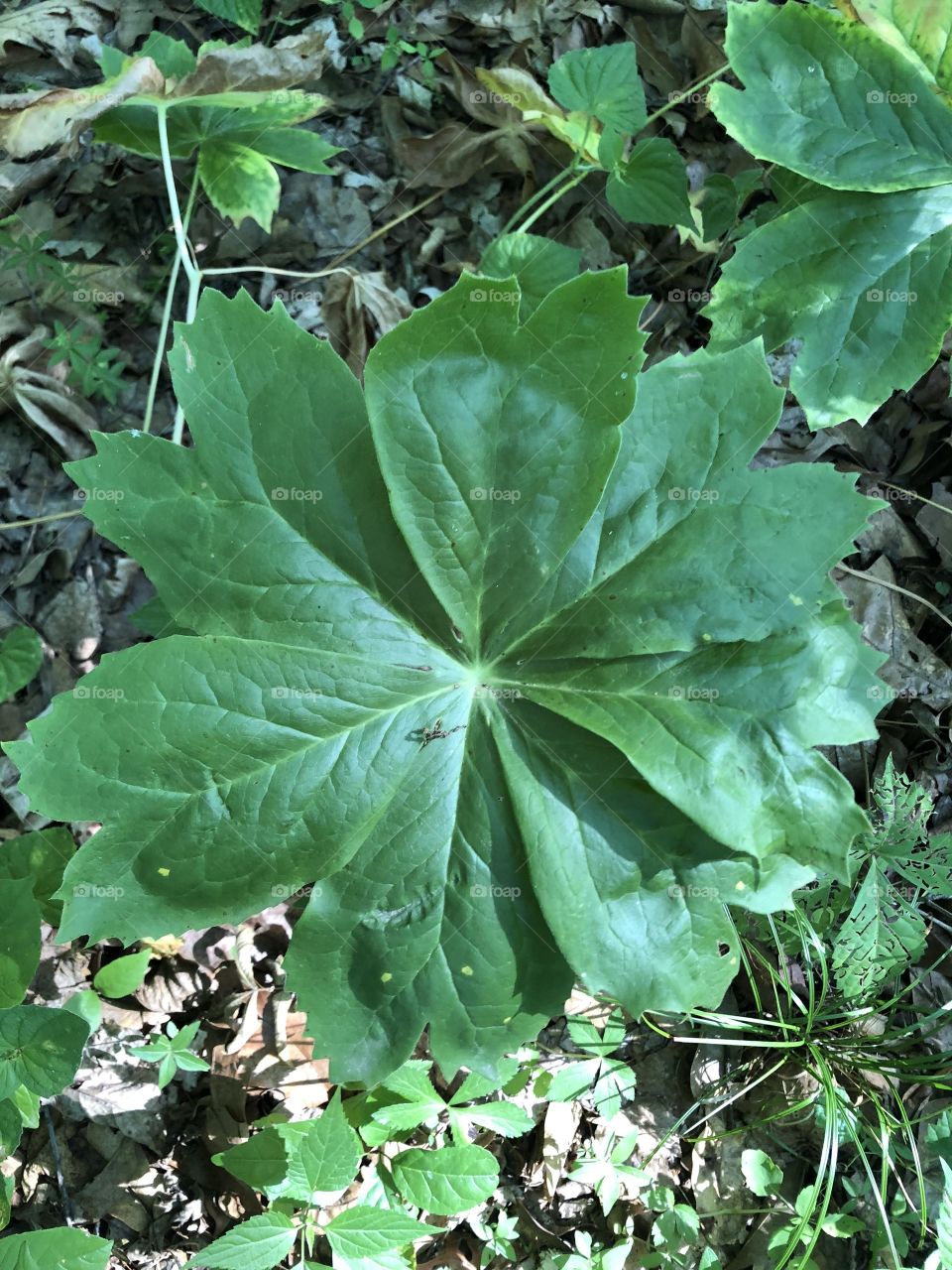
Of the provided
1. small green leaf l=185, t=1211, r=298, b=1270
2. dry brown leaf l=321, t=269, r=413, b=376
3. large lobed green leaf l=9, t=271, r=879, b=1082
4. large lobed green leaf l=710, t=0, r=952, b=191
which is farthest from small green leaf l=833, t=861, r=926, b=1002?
dry brown leaf l=321, t=269, r=413, b=376

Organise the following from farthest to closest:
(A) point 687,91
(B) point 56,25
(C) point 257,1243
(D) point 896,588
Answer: (B) point 56,25
(A) point 687,91
(D) point 896,588
(C) point 257,1243

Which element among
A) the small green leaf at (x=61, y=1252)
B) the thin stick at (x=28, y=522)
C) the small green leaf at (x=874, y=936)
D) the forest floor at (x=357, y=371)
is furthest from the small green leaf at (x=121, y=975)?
the small green leaf at (x=874, y=936)

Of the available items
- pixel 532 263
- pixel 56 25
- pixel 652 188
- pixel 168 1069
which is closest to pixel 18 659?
pixel 168 1069

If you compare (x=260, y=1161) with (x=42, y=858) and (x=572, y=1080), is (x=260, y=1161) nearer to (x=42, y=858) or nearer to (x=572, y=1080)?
(x=572, y=1080)

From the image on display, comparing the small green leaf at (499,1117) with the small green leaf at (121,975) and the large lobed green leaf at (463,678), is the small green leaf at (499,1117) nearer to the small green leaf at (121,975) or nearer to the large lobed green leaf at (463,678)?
the large lobed green leaf at (463,678)

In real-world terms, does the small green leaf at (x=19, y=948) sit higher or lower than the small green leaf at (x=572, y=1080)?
higher

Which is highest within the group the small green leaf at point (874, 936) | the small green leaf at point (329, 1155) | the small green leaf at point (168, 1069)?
the small green leaf at point (874, 936)

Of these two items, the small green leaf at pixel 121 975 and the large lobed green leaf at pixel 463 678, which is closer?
the large lobed green leaf at pixel 463 678

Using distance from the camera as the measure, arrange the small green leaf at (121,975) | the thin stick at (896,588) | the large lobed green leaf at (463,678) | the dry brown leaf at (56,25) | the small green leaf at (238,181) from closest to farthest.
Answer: the large lobed green leaf at (463,678) → the small green leaf at (121,975) → the small green leaf at (238,181) → the thin stick at (896,588) → the dry brown leaf at (56,25)
